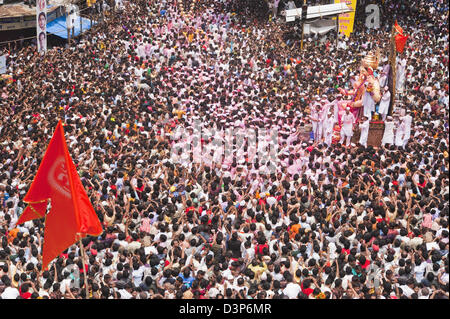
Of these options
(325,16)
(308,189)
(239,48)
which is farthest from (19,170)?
(325,16)

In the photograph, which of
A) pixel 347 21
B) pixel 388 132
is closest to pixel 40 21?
pixel 388 132

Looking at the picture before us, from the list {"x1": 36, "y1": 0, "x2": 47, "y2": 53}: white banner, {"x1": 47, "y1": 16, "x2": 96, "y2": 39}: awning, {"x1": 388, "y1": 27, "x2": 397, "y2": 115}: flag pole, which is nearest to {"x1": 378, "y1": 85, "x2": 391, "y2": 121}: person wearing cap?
{"x1": 388, "y1": 27, "x2": 397, "y2": 115}: flag pole

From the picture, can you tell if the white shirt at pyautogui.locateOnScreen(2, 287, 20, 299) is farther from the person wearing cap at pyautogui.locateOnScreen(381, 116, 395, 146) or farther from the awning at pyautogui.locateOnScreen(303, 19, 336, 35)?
the awning at pyautogui.locateOnScreen(303, 19, 336, 35)

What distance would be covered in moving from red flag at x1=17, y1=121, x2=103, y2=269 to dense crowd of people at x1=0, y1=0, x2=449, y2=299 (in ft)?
1.96

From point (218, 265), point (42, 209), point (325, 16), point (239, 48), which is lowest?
point (218, 265)

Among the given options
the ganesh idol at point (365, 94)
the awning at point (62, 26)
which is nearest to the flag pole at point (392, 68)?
the ganesh idol at point (365, 94)

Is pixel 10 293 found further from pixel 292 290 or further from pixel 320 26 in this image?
pixel 320 26

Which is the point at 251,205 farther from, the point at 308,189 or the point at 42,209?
the point at 42,209

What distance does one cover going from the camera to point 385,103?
14.6m

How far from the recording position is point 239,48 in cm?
2064

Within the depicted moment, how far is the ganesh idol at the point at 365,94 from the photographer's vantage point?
47.0 ft

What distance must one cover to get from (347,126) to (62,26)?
15070 mm
